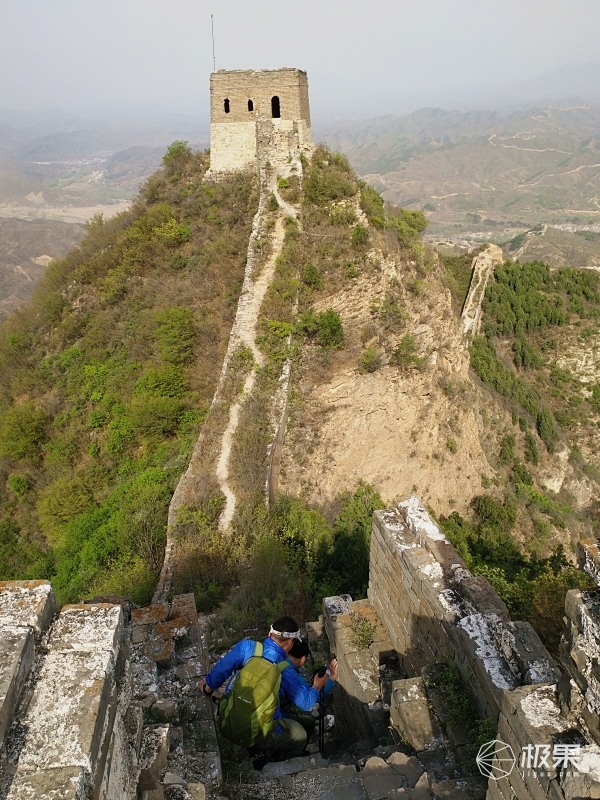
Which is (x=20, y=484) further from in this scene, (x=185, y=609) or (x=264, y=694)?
(x=264, y=694)

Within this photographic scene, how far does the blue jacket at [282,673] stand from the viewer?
470 cm

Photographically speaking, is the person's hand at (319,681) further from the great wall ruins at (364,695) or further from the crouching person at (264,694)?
the great wall ruins at (364,695)

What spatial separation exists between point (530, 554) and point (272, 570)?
33.6 feet

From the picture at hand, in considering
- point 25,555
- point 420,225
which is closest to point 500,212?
point 420,225

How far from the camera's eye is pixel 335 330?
13.0m

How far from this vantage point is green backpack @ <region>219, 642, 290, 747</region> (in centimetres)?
444

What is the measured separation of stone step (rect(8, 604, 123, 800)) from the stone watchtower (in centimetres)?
1710

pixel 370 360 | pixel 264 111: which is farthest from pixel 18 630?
pixel 264 111

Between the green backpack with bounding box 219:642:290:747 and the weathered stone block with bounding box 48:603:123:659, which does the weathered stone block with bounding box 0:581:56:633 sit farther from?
the green backpack with bounding box 219:642:290:747

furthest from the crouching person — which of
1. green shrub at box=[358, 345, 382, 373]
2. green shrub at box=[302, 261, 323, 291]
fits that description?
green shrub at box=[302, 261, 323, 291]

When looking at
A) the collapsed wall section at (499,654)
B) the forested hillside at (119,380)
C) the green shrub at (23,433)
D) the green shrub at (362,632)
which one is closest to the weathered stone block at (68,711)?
the collapsed wall section at (499,654)

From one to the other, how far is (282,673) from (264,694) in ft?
0.96

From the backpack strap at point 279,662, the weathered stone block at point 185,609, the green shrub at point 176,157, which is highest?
the green shrub at point 176,157

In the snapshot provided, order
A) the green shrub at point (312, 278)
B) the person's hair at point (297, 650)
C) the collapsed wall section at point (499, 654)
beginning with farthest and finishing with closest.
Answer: the green shrub at point (312, 278), the person's hair at point (297, 650), the collapsed wall section at point (499, 654)
